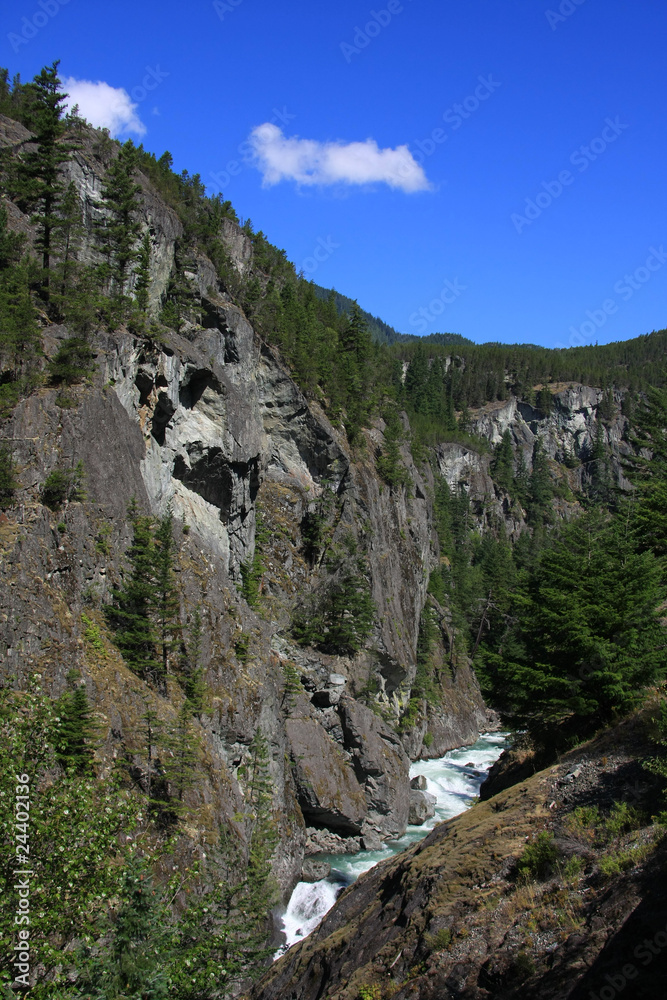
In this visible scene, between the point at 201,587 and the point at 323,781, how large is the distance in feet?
41.2

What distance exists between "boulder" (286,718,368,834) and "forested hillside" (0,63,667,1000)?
16 centimetres

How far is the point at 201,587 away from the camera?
27.4 metres

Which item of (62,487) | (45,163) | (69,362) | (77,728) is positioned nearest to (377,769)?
(77,728)

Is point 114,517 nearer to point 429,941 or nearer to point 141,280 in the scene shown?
point 141,280

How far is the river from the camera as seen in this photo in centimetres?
2544

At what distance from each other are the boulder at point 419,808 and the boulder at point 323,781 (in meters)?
4.59

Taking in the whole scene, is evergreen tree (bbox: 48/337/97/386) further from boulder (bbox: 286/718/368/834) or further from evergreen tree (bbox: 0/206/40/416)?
boulder (bbox: 286/718/368/834)

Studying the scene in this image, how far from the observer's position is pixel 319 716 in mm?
34812

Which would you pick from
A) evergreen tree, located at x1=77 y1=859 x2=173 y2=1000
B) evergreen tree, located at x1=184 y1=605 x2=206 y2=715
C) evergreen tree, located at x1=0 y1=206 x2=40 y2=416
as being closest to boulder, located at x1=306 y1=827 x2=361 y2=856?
evergreen tree, located at x1=184 y1=605 x2=206 y2=715

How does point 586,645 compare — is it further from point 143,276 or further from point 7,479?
point 143,276

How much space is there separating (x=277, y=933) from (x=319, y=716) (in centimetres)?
1222

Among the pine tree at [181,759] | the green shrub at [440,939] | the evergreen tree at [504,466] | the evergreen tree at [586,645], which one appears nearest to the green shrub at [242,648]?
the pine tree at [181,759]

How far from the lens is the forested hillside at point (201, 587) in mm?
12445

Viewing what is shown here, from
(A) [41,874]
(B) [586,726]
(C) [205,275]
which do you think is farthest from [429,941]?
(C) [205,275]
